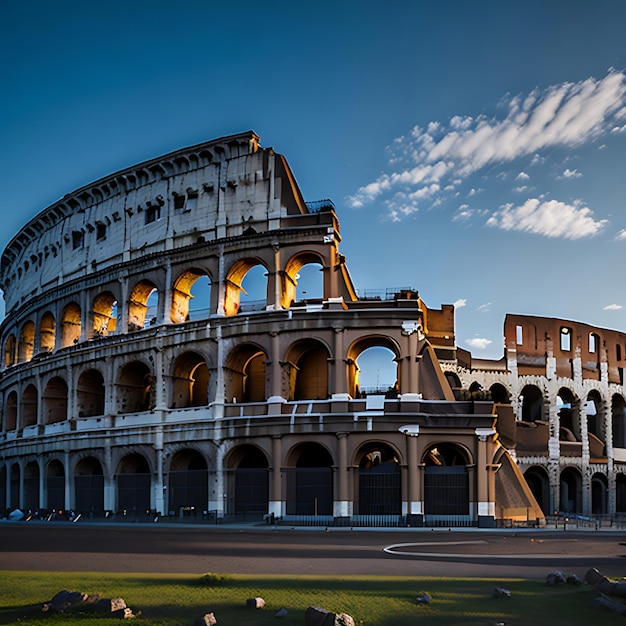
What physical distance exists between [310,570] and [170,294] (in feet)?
93.5

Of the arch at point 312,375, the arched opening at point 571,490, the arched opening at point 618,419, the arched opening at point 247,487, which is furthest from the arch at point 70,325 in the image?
the arched opening at point 618,419

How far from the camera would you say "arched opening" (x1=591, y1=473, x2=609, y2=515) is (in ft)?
195

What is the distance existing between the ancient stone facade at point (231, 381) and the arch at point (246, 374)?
0.11 metres

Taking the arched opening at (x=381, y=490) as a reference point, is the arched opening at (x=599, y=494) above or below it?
below

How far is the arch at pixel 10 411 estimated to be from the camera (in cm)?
5506

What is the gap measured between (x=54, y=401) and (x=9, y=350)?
1375cm

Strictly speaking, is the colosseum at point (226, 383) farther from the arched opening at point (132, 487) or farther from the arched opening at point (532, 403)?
the arched opening at point (532, 403)

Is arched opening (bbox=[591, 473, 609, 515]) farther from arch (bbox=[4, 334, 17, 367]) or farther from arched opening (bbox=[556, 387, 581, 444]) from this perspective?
arch (bbox=[4, 334, 17, 367])

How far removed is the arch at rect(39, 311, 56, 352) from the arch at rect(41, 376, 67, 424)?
4.34m

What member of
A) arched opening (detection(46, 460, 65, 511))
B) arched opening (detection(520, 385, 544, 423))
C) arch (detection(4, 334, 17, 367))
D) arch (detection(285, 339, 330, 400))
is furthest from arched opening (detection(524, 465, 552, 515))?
arch (detection(4, 334, 17, 367))

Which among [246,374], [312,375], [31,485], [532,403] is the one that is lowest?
[31,485]

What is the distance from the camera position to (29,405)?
52500 mm

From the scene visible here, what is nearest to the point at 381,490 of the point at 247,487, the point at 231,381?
the point at 247,487

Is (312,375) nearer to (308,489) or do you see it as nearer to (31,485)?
(308,489)
